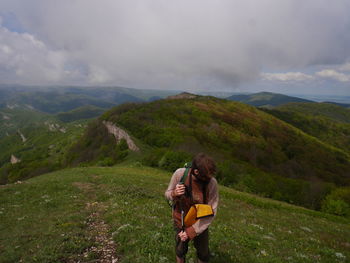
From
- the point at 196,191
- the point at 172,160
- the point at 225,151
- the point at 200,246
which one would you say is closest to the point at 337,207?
the point at 172,160

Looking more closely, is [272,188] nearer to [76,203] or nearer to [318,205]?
[318,205]

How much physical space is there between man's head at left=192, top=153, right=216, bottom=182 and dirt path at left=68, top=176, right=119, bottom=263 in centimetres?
522

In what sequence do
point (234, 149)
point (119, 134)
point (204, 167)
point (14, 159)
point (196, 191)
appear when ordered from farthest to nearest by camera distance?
point (14, 159), point (234, 149), point (119, 134), point (196, 191), point (204, 167)

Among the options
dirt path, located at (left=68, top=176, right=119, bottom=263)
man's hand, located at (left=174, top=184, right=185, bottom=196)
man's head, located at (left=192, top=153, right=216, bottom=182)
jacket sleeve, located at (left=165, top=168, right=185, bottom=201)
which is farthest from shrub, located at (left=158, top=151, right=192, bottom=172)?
man's head, located at (left=192, top=153, right=216, bottom=182)

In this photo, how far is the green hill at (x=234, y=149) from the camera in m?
43.3

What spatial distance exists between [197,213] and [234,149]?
306ft

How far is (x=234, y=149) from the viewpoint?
311 feet

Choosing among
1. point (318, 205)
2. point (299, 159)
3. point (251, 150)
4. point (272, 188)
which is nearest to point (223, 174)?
point (272, 188)

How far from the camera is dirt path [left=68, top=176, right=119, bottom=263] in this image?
26.3 feet

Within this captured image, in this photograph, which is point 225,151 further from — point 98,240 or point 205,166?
point 205,166

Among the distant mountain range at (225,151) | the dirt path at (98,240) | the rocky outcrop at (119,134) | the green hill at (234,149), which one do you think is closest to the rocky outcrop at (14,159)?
the distant mountain range at (225,151)

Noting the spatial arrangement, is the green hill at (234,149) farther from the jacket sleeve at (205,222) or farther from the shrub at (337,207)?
the jacket sleeve at (205,222)

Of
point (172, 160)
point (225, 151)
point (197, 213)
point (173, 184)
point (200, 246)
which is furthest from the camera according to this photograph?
point (225, 151)

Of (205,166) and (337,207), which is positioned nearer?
(205,166)
